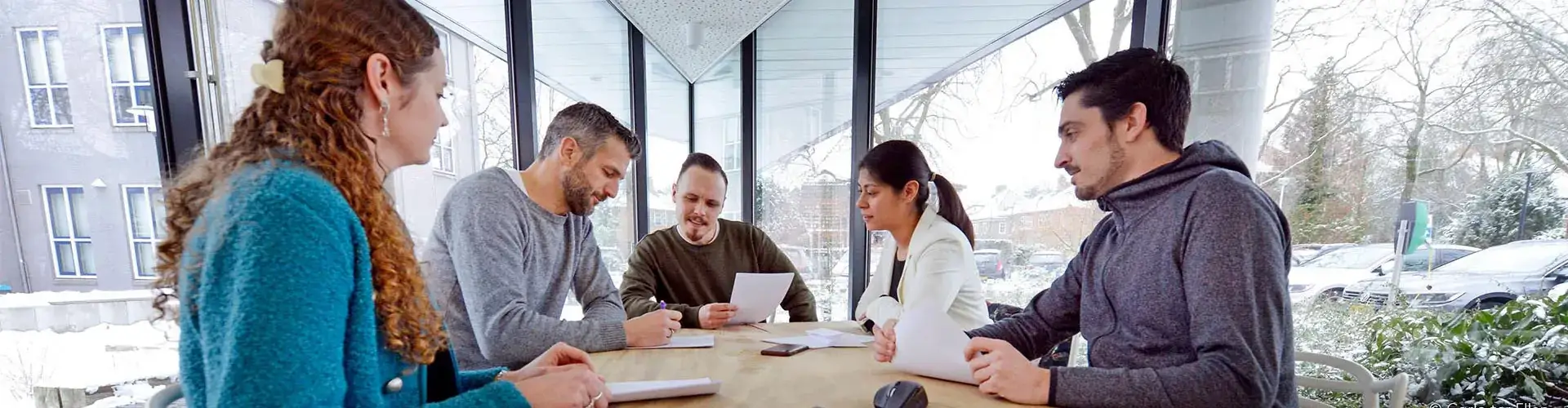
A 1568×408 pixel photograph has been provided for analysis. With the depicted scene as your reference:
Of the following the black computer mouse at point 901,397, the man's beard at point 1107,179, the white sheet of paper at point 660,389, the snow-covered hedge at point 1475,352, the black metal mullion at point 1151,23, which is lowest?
the snow-covered hedge at point 1475,352

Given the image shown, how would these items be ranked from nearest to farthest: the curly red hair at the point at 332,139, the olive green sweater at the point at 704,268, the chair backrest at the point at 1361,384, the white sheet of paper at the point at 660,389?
the curly red hair at the point at 332,139 < the white sheet of paper at the point at 660,389 < the chair backrest at the point at 1361,384 < the olive green sweater at the point at 704,268

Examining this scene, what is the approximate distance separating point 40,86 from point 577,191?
1037mm

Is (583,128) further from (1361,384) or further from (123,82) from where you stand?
(1361,384)

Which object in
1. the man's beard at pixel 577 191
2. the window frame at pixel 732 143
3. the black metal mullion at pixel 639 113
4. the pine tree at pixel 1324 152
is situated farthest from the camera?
the window frame at pixel 732 143

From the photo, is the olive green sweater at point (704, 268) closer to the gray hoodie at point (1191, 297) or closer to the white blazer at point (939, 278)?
the white blazer at point (939, 278)

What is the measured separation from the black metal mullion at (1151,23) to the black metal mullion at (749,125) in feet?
8.04

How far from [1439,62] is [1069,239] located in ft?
4.60

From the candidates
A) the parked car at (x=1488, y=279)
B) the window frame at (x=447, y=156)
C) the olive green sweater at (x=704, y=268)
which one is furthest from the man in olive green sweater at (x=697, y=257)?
the parked car at (x=1488, y=279)

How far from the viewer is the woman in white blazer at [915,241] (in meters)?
1.75

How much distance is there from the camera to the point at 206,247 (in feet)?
1.88

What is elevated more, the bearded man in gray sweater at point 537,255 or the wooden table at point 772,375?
the bearded man in gray sweater at point 537,255

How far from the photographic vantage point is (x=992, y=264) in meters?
3.15

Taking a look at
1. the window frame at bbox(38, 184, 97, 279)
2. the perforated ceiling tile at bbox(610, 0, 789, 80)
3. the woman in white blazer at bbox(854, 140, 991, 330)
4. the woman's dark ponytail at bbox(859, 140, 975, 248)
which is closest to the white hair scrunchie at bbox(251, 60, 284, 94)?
the window frame at bbox(38, 184, 97, 279)

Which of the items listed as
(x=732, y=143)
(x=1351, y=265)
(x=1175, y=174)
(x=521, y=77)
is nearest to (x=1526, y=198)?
(x=1351, y=265)
